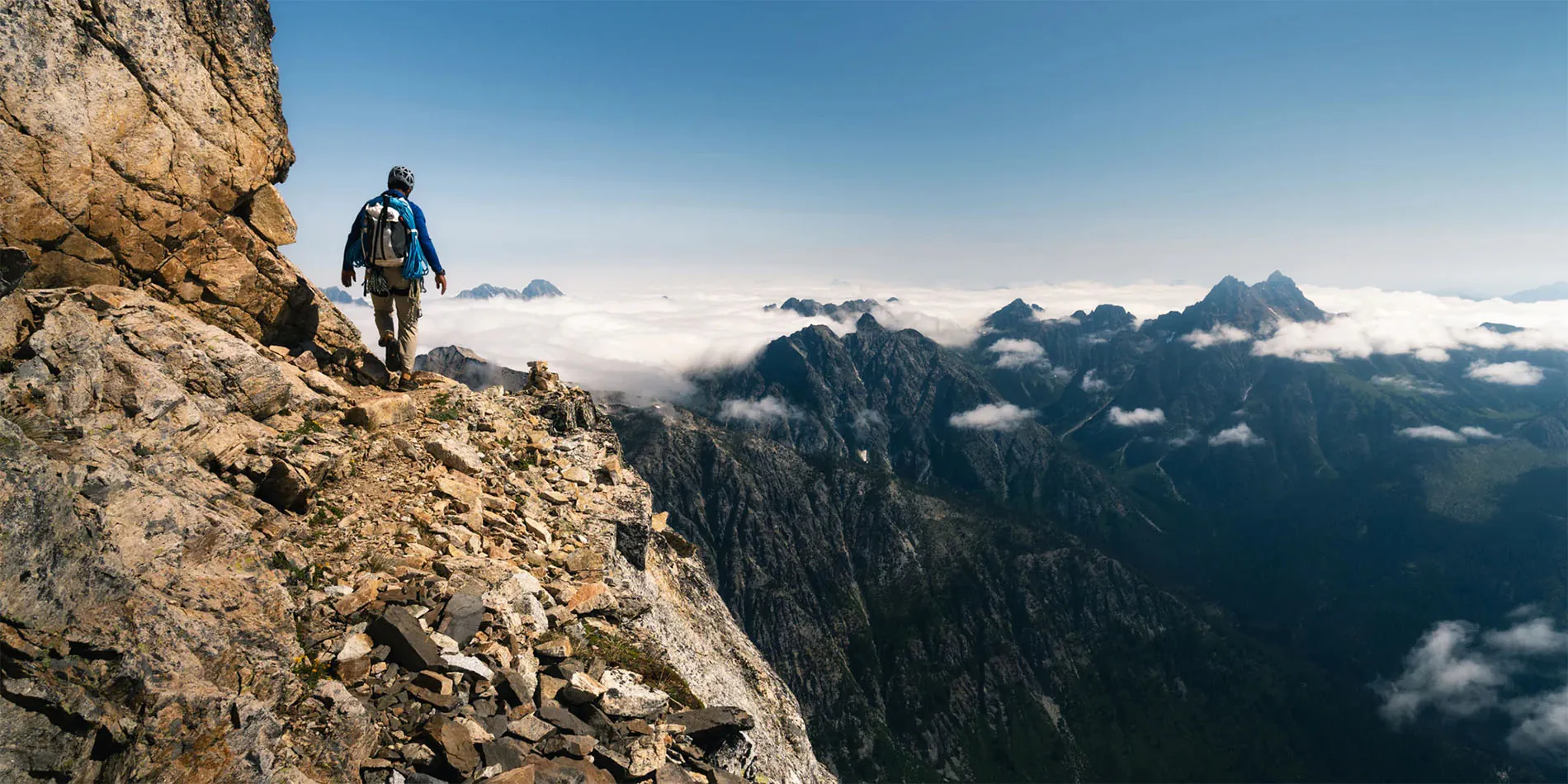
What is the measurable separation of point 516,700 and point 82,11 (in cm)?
1626

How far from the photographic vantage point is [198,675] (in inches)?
294

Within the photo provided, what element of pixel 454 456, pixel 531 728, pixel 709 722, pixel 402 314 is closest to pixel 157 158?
pixel 402 314

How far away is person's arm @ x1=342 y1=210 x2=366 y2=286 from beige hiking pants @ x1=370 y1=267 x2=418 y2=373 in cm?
81

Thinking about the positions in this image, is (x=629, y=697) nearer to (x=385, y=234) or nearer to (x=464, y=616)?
(x=464, y=616)

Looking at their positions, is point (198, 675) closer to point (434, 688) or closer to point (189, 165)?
point (434, 688)

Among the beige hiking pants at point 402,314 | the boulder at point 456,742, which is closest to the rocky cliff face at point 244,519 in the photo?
the boulder at point 456,742

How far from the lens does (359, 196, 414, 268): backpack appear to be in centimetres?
1748

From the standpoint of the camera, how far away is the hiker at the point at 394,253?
57.6 feet

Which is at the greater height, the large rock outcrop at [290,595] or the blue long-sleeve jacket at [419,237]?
the blue long-sleeve jacket at [419,237]

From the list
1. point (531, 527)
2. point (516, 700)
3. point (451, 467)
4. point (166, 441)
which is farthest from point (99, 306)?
point (516, 700)

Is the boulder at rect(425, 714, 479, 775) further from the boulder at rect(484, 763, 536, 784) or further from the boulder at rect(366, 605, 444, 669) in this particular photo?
the boulder at rect(366, 605, 444, 669)

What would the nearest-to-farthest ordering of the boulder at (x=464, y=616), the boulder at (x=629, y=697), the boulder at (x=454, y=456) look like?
the boulder at (x=464, y=616) → the boulder at (x=629, y=697) → the boulder at (x=454, y=456)

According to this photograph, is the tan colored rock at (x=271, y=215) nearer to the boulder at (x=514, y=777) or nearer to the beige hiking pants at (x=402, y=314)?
the beige hiking pants at (x=402, y=314)

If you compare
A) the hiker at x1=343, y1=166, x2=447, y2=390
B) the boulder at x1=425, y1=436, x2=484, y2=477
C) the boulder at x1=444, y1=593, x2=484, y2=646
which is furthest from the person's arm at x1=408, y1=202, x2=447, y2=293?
the boulder at x1=444, y1=593, x2=484, y2=646
